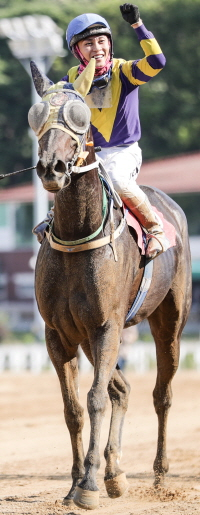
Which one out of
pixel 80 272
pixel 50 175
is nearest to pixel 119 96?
pixel 80 272

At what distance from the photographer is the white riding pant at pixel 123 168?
18.9 feet

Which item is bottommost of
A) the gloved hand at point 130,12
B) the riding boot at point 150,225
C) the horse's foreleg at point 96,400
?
the horse's foreleg at point 96,400

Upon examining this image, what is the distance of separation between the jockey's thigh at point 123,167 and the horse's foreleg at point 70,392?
43.4 inches

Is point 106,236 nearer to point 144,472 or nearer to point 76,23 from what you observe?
point 76,23

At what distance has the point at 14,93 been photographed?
38.5m

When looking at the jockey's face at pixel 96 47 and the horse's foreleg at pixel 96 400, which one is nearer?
the horse's foreleg at pixel 96 400

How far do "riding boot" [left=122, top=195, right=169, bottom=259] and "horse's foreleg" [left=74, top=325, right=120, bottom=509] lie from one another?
2.88 feet

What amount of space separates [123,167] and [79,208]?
816 millimetres

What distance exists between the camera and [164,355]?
713 cm

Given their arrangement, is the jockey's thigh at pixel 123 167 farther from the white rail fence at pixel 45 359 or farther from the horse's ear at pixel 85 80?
the white rail fence at pixel 45 359

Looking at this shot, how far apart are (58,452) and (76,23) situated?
5.09 metres

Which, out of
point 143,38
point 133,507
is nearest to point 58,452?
point 133,507

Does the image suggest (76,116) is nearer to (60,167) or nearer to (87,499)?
(60,167)

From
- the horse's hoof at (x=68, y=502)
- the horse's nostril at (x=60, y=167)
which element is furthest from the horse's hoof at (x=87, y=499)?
the horse's nostril at (x=60, y=167)
